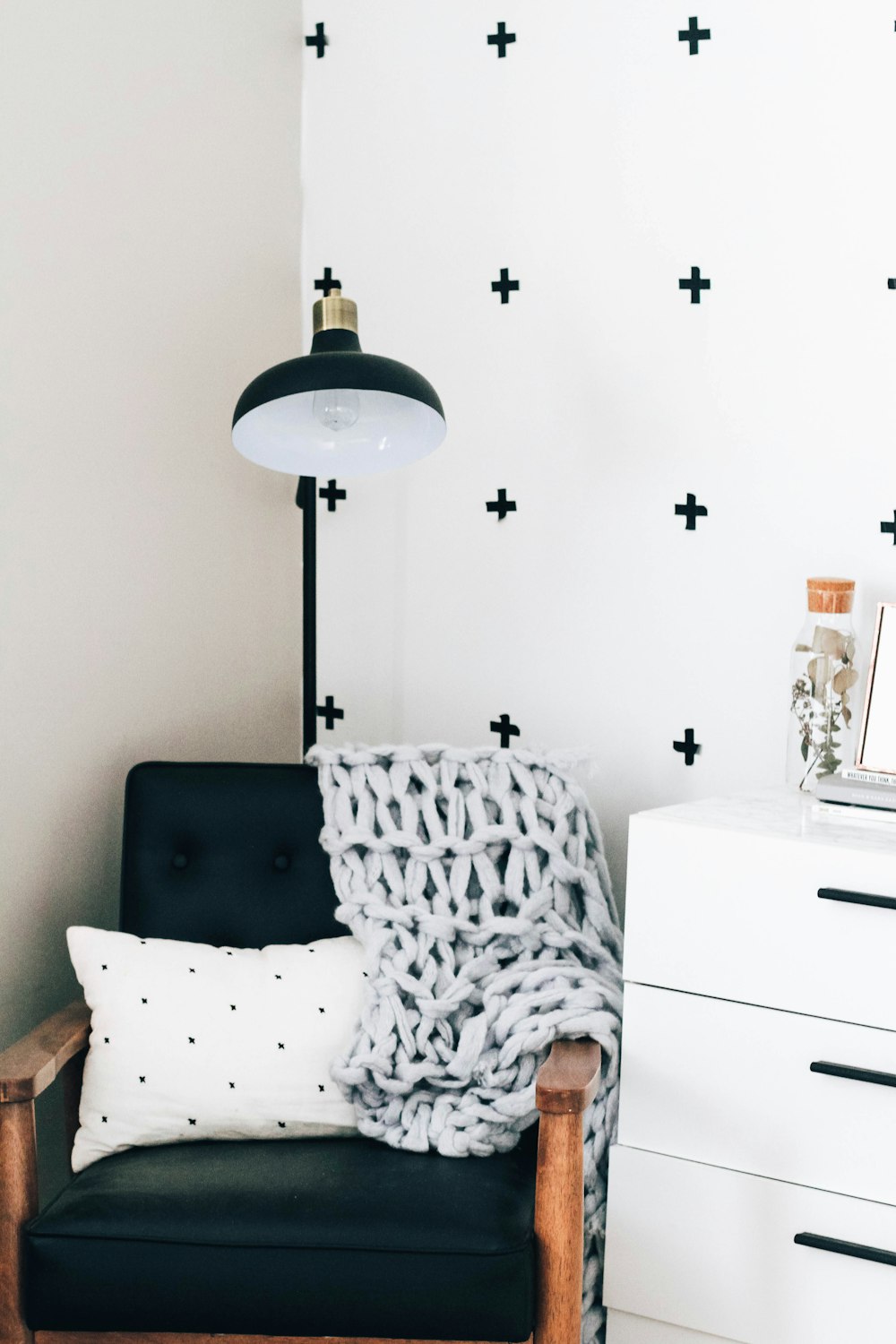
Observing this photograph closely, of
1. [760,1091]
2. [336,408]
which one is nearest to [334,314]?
[336,408]

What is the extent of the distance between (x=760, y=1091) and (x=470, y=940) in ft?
1.23

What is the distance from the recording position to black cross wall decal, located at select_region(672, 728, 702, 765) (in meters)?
1.78

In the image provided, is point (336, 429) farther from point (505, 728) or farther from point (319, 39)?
point (319, 39)

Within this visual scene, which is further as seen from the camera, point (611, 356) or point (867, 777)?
point (611, 356)

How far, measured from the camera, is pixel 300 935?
1.52 metres

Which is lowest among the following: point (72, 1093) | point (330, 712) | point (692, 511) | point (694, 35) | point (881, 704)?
point (72, 1093)

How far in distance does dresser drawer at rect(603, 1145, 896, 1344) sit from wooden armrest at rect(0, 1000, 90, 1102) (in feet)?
2.08

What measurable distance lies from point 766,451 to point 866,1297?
1079mm

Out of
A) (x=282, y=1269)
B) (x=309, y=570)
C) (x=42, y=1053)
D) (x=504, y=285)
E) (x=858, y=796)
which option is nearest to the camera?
(x=282, y=1269)

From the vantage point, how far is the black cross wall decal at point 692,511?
175 centimetres

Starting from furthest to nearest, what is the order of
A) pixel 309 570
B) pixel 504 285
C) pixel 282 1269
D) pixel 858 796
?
1. pixel 504 285
2. pixel 309 570
3. pixel 858 796
4. pixel 282 1269

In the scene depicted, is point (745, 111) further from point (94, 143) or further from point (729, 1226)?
point (729, 1226)

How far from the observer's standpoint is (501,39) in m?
1.83

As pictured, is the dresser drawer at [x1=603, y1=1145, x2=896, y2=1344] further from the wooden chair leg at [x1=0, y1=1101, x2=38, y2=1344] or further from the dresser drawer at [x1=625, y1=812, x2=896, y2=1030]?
the wooden chair leg at [x1=0, y1=1101, x2=38, y2=1344]
